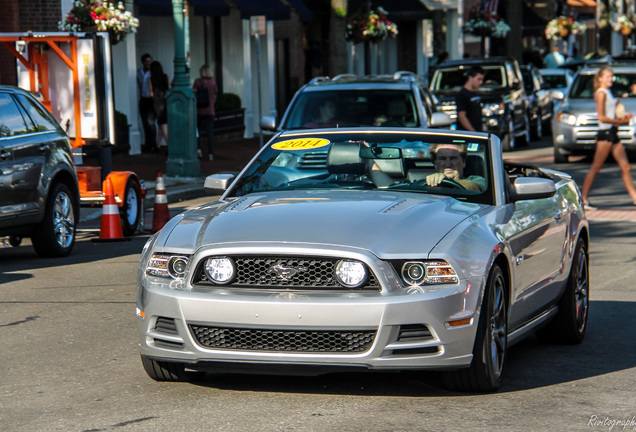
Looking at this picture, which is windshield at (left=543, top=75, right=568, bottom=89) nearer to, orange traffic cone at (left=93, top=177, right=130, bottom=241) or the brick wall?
the brick wall

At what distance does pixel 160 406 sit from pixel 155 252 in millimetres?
787

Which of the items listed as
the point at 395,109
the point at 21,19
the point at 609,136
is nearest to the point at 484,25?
the point at 21,19

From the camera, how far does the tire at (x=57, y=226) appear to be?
41.0 feet

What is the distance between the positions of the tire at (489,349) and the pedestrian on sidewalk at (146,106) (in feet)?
65.7

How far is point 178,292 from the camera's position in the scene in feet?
20.4

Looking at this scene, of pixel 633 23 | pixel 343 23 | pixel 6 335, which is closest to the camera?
pixel 6 335

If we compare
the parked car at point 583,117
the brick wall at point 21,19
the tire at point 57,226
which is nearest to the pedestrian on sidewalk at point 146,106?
the brick wall at point 21,19

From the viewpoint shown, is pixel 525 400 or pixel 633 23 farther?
pixel 633 23

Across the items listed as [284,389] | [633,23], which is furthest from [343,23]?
[633,23]

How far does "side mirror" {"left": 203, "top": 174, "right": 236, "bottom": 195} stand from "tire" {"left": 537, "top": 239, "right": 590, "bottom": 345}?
2.27m

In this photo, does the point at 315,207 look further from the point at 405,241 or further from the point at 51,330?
the point at 51,330

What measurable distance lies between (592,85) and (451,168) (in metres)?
17.8

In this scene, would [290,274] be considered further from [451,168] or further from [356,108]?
[356,108]

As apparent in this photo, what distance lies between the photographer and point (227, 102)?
32406 mm
